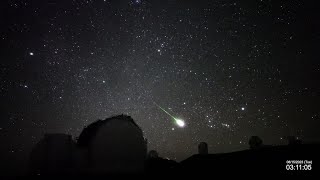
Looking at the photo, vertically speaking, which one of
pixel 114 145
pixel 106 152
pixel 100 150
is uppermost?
pixel 114 145

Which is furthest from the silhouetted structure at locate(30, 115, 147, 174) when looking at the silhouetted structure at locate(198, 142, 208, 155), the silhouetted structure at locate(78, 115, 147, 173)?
the silhouetted structure at locate(198, 142, 208, 155)

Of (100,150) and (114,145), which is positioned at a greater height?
(114,145)

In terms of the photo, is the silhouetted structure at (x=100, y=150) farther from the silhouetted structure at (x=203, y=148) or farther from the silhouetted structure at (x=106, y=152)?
the silhouetted structure at (x=203, y=148)

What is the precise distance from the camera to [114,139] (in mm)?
20438

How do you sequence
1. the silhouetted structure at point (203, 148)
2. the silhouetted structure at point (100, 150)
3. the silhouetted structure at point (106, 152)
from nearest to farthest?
the silhouetted structure at point (106, 152) < the silhouetted structure at point (100, 150) < the silhouetted structure at point (203, 148)

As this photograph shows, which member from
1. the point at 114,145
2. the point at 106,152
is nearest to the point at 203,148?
the point at 114,145

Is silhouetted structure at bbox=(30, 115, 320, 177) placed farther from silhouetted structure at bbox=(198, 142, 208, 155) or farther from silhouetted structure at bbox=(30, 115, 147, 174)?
silhouetted structure at bbox=(198, 142, 208, 155)

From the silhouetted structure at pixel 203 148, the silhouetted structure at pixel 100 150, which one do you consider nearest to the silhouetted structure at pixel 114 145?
the silhouetted structure at pixel 100 150

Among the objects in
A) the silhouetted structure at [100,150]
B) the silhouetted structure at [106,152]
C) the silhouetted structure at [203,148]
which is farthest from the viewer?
the silhouetted structure at [203,148]

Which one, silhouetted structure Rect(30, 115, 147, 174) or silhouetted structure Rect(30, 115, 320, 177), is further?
silhouetted structure Rect(30, 115, 147, 174)

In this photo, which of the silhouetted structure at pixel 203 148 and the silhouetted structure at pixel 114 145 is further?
the silhouetted structure at pixel 203 148

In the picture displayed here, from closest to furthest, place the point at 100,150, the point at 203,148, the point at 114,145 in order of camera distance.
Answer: the point at 100,150 → the point at 114,145 → the point at 203,148

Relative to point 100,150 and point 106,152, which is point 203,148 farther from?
point 100,150

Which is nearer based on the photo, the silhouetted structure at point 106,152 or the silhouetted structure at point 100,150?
the silhouetted structure at point 106,152
